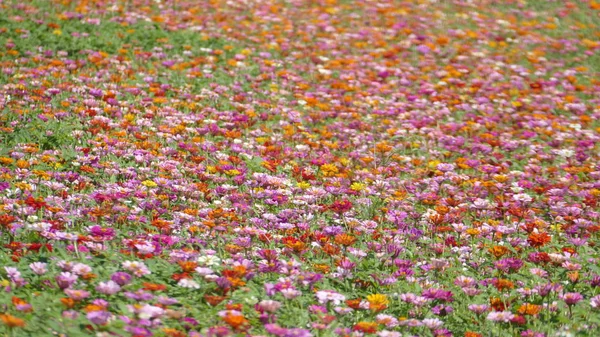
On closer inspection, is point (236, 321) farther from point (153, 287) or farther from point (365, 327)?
point (365, 327)

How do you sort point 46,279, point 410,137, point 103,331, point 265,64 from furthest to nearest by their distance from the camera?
point 265,64 → point 410,137 → point 46,279 → point 103,331

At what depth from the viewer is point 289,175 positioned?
20.9 feet

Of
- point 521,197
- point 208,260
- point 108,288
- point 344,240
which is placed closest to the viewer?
point 108,288

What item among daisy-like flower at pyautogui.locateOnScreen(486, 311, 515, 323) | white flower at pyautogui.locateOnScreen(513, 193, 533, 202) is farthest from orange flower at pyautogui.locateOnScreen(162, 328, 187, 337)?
white flower at pyautogui.locateOnScreen(513, 193, 533, 202)

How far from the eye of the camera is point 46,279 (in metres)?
3.94

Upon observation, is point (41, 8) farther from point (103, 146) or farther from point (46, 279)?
point (46, 279)

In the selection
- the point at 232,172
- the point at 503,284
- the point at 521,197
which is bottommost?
the point at 521,197

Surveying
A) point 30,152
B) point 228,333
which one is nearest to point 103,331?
point 228,333

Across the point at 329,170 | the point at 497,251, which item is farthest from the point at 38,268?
the point at 329,170

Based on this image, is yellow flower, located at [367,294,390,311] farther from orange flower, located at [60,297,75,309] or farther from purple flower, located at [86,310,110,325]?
orange flower, located at [60,297,75,309]

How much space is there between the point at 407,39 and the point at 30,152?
287 inches

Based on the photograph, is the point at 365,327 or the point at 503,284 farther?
the point at 503,284

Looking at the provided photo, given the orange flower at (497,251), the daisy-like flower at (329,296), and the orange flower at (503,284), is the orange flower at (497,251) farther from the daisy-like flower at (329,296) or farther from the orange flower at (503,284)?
the daisy-like flower at (329,296)

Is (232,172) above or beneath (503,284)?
above
